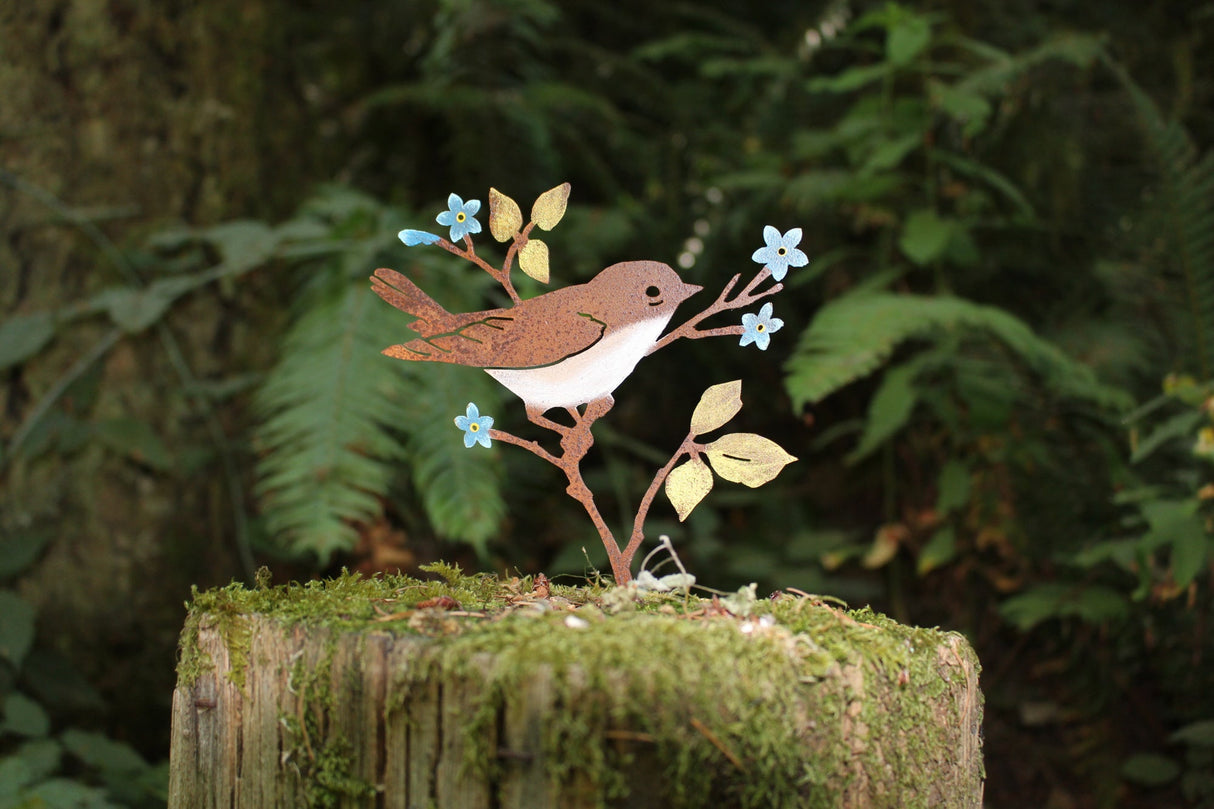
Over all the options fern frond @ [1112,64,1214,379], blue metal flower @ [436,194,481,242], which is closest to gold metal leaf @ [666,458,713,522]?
blue metal flower @ [436,194,481,242]

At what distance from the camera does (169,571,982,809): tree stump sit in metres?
1.04

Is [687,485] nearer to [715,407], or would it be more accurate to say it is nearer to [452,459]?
[715,407]

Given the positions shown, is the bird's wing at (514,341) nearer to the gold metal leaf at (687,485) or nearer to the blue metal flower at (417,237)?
the blue metal flower at (417,237)

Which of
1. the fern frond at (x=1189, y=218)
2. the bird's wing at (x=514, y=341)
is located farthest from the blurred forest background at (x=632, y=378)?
the bird's wing at (x=514, y=341)

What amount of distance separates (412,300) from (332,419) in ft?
2.97

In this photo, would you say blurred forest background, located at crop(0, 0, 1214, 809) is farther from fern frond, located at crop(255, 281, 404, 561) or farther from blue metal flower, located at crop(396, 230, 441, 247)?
blue metal flower, located at crop(396, 230, 441, 247)

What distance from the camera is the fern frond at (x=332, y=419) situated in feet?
6.91

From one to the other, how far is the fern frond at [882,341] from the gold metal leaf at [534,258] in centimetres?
84

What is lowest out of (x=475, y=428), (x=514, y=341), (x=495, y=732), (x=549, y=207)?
(x=495, y=732)

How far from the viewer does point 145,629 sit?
256 centimetres

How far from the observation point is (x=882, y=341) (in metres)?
2.20

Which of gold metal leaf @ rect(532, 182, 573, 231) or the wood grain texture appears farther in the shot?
gold metal leaf @ rect(532, 182, 573, 231)

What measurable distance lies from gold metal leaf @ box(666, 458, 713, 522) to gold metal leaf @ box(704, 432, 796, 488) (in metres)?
0.03

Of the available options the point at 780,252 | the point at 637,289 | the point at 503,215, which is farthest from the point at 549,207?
the point at 780,252
